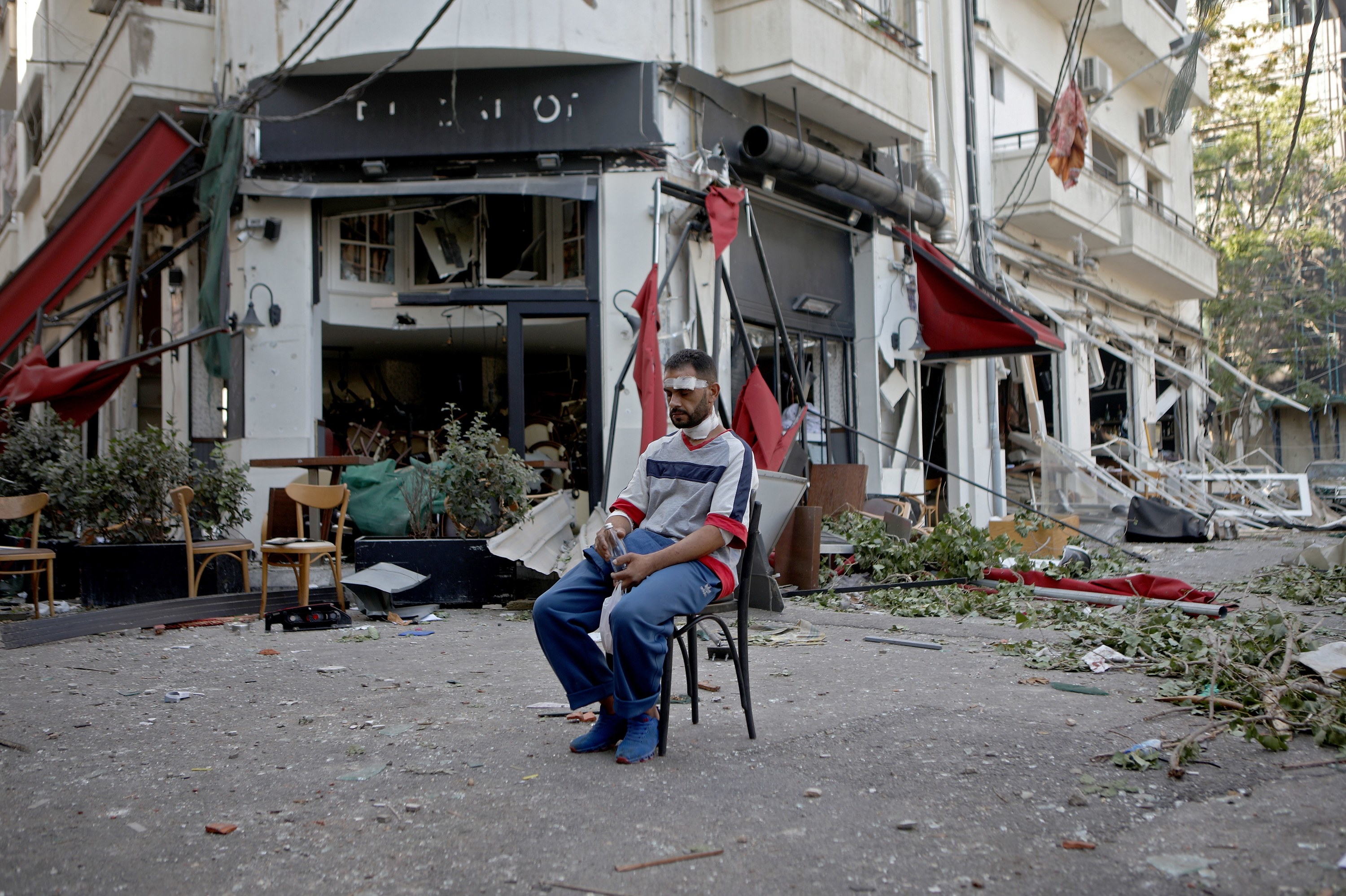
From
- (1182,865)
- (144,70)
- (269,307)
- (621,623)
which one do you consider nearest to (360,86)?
(269,307)

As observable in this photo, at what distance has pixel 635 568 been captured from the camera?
3.64 meters

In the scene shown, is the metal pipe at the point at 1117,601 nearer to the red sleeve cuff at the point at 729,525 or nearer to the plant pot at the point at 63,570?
the red sleeve cuff at the point at 729,525

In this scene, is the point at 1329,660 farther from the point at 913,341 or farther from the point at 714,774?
the point at 913,341

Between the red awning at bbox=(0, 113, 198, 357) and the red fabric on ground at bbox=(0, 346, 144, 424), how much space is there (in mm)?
1362

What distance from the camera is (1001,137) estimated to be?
1627 cm

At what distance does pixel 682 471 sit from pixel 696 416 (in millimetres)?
216

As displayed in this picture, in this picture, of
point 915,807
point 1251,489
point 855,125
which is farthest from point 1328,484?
point 915,807

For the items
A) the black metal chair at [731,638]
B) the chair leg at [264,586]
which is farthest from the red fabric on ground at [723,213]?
the black metal chair at [731,638]

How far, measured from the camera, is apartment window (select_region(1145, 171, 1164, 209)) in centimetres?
2231

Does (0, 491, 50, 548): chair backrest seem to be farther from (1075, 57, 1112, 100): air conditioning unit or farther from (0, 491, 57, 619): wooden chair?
(1075, 57, 1112, 100): air conditioning unit

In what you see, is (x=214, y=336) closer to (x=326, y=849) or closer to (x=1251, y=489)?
(x=326, y=849)

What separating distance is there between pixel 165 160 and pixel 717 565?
32.0 feet

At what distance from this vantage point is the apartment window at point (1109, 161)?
2000cm

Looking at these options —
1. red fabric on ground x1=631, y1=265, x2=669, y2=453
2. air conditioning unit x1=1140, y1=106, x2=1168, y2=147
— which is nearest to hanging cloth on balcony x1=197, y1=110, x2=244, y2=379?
red fabric on ground x1=631, y1=265, x2=669, y2=453
